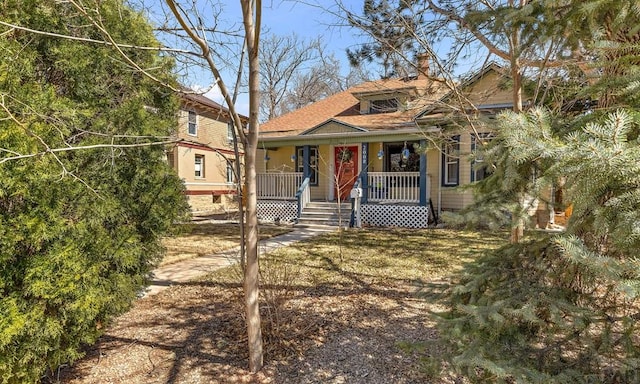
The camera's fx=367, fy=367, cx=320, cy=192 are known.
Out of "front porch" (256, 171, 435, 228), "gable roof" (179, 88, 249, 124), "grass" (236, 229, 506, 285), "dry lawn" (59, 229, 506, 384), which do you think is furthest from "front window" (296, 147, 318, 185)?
"gable roof" (179, 88, 249, 124)

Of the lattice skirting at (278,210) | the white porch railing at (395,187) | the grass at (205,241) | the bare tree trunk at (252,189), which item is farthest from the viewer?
the lattice skirting at (278,210)

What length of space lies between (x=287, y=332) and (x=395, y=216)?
30.2 ft

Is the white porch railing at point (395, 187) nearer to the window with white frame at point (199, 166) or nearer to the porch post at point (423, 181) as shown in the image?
the porch post at point (423, 181)

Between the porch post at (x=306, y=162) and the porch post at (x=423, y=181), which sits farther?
the porch post at (x=306, y=162)

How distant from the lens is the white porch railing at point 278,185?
14.5 metres

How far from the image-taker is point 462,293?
2.38 m

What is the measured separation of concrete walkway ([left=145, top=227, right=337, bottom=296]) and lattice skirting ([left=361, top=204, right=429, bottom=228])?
11.0ft

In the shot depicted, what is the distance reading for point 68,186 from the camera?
110 inches

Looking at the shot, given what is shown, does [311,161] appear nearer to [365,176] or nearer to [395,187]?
[365,176]

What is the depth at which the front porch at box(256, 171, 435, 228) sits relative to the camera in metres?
12.4

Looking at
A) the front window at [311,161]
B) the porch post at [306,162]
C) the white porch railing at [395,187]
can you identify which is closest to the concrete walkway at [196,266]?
the white porch railing at [395,187]

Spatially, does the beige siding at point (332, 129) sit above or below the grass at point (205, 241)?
above

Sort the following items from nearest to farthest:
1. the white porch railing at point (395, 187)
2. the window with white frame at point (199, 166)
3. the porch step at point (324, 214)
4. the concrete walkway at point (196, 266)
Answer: the concrete walkway at point (196, 266) → the white porch railing at point (395, 187) → the porch step at point (324, 214) → the window with white frame at point (199, 166)

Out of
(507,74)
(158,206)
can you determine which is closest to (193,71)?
(158,206)
